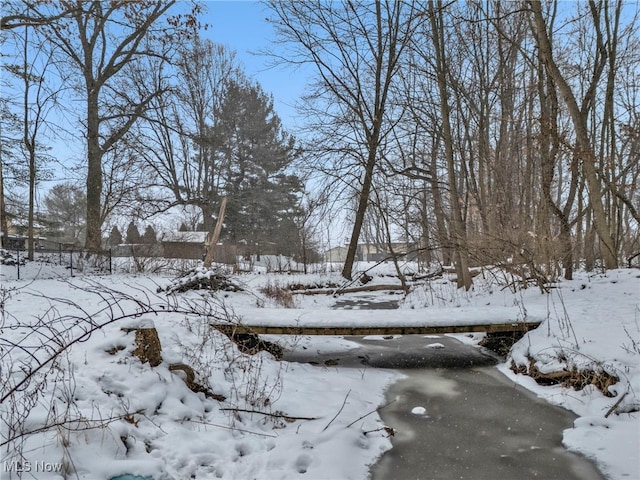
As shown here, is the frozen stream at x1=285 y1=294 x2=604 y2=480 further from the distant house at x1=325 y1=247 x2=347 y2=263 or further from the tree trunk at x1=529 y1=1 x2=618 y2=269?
the distant house at x1=325 y1=247 x2=347 y2=263

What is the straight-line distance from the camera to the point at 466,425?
362 centimetres

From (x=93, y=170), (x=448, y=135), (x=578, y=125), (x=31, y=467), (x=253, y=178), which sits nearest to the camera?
(x=31, y=467)

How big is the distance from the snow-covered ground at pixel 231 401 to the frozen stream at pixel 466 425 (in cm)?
17

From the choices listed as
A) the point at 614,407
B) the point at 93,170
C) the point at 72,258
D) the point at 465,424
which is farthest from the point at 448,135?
the point at 93,170

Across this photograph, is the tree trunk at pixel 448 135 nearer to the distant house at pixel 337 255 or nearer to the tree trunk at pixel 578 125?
the tree trunk at pixel 578 125

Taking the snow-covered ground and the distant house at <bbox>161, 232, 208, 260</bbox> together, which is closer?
the snow-covered ground

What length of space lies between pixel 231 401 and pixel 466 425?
215cm

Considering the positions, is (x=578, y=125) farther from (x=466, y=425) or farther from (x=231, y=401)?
(x=231, y=401)

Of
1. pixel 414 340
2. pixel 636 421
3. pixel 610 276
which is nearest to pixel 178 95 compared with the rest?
pixel 414 340

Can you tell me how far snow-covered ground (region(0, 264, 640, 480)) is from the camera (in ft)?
8.48

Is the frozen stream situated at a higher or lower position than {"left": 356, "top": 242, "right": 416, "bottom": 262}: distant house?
lower

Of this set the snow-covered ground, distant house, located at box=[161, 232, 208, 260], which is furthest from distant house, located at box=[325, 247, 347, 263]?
the snow-covered ground

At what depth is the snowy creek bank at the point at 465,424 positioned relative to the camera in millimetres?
2889

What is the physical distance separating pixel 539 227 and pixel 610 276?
1.66 meters
